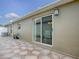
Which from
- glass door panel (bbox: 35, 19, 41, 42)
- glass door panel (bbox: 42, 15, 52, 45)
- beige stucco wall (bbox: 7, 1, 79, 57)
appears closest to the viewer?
beige stucco wall (bbox: 7, 1, 79, 57)

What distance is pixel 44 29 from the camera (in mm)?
5766

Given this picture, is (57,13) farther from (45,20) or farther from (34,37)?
(34,37)

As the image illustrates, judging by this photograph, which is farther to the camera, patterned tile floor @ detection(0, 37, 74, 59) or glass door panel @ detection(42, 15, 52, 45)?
glass door panel @ detection(42, 15, 52, 45)

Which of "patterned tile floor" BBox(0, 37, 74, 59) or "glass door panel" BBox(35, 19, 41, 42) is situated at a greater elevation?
"glass door panel" BBox(35, 19, 41, 42)

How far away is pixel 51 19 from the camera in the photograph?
515 cm

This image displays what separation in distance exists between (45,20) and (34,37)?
1.93 metres

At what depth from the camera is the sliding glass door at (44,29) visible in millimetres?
5296

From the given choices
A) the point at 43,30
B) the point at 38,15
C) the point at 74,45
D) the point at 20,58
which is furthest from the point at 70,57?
the point at 38,15

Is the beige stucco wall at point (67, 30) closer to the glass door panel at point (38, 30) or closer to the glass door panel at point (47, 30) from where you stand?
the glass door panel at point (47, 30)

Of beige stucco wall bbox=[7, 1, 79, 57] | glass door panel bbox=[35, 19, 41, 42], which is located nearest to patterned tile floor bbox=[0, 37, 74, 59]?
beige stucco wall bbox=[7, 1, 79, 57]

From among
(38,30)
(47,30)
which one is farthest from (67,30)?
(38,30)

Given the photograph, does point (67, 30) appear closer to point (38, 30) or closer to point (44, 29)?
point (44, 29)

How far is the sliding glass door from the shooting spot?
5.30 metres

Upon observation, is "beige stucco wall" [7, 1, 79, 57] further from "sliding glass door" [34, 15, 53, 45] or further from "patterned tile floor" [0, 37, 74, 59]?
"sliding glass door" [34, 15, 53, 45]
